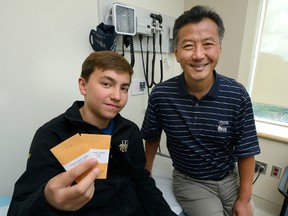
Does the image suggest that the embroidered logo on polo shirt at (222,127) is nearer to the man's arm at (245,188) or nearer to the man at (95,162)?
the man's arm at (245,188)

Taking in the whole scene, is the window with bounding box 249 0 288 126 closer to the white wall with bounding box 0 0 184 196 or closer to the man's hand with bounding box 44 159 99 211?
the white wall with bounding box 0 0 184 196

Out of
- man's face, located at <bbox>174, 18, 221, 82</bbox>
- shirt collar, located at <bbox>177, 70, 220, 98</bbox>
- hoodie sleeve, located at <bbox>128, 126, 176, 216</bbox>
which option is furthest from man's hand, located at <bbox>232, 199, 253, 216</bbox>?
man's face, located at <bbox>174, 18, 221, 82</bbox>

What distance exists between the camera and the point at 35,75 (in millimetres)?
1071

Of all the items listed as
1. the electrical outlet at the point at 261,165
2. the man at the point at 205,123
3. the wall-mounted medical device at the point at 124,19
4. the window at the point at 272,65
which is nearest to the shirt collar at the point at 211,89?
the man at the point at 205,123

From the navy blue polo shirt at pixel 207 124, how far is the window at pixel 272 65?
883 millimetres

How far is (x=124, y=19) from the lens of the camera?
1309mm

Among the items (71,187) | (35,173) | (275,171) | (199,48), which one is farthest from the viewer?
(275,171)

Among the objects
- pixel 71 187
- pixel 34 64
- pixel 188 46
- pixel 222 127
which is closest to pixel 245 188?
pixel 222 127

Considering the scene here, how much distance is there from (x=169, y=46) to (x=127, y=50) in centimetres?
51

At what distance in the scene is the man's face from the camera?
0.93 m

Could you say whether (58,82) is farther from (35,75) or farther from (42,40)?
(42,40)

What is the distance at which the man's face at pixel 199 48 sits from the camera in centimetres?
93

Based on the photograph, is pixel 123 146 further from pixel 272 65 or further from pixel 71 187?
pixel 272 65

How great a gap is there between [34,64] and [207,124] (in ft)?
3.10
